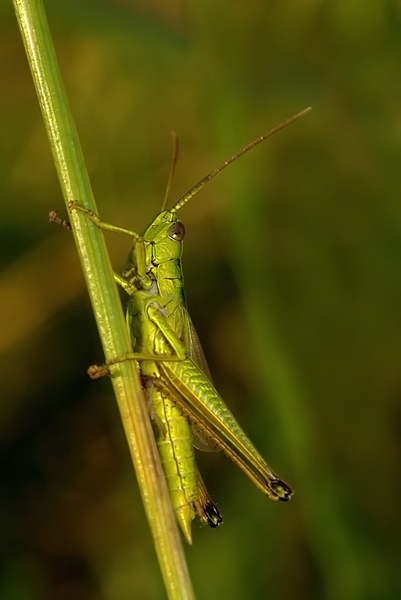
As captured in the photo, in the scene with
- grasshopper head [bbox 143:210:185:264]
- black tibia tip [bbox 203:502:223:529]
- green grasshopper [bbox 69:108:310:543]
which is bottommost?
black tibia tip [bbox 203:502:223:529]

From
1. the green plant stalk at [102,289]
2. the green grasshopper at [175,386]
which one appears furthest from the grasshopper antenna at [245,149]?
the green plant stalk at [102,289]

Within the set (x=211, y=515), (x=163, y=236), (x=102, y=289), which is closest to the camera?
(x=102, y=289)

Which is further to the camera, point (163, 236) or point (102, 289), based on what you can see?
point (163, 236)

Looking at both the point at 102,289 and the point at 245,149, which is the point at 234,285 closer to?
the point at 245,149

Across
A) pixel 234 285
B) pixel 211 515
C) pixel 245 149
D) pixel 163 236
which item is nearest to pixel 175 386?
pixel 211 515

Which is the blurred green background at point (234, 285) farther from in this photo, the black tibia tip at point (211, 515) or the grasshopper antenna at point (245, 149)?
the grasshopper antenna at point (245, 149)

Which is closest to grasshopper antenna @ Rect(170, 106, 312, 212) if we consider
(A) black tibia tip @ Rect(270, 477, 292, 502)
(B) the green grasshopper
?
(B) the green grasshopper

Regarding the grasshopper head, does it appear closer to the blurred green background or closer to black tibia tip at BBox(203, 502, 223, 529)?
the blurred green background
